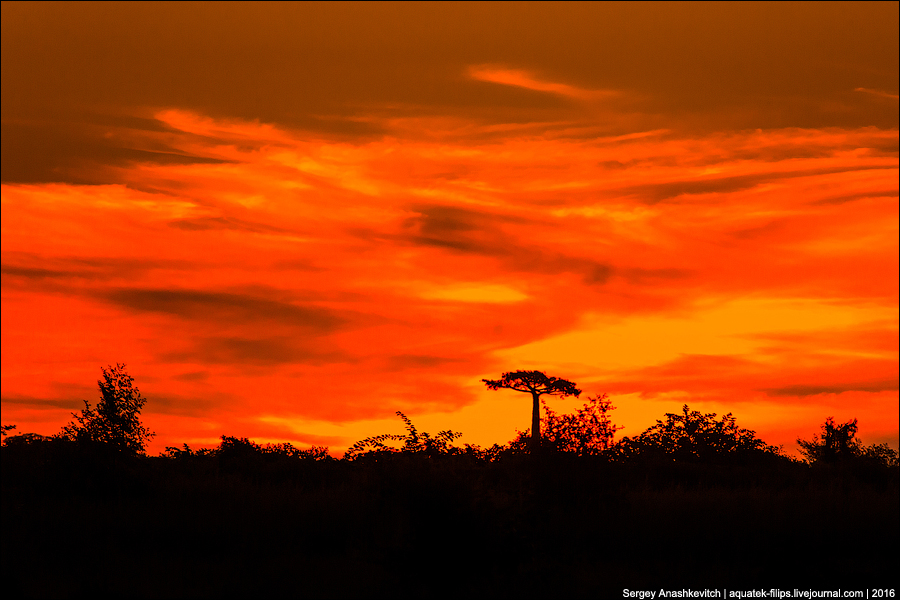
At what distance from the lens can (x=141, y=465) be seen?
71.1 feet

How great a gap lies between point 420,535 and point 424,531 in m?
0.10

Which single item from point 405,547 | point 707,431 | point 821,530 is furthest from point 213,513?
point 707,431

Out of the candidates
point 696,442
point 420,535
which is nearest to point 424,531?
point 420,535

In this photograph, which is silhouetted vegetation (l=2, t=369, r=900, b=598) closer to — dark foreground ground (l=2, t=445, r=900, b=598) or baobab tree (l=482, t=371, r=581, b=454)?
dark foreground ground (l=2, t=445, r=900, b=598)

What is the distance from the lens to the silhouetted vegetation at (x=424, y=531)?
575 inches

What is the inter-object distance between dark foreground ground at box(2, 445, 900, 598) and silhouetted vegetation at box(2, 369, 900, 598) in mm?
40

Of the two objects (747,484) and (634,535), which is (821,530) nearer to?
(634,535)

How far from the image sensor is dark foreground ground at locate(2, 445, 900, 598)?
14.6 m

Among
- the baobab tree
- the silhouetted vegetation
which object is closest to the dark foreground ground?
the silhouetted vegetation

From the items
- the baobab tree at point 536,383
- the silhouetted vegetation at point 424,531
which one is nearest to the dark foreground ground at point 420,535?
the silhouetted vegetation at point 424,531

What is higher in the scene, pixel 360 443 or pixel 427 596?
pixel 360 443

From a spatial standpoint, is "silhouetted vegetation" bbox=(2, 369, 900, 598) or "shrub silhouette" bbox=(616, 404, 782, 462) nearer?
"silhouetted vegetation" bbox=(2, 369, 900, 598)

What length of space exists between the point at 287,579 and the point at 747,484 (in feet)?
63.6

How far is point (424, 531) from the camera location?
15180mm
